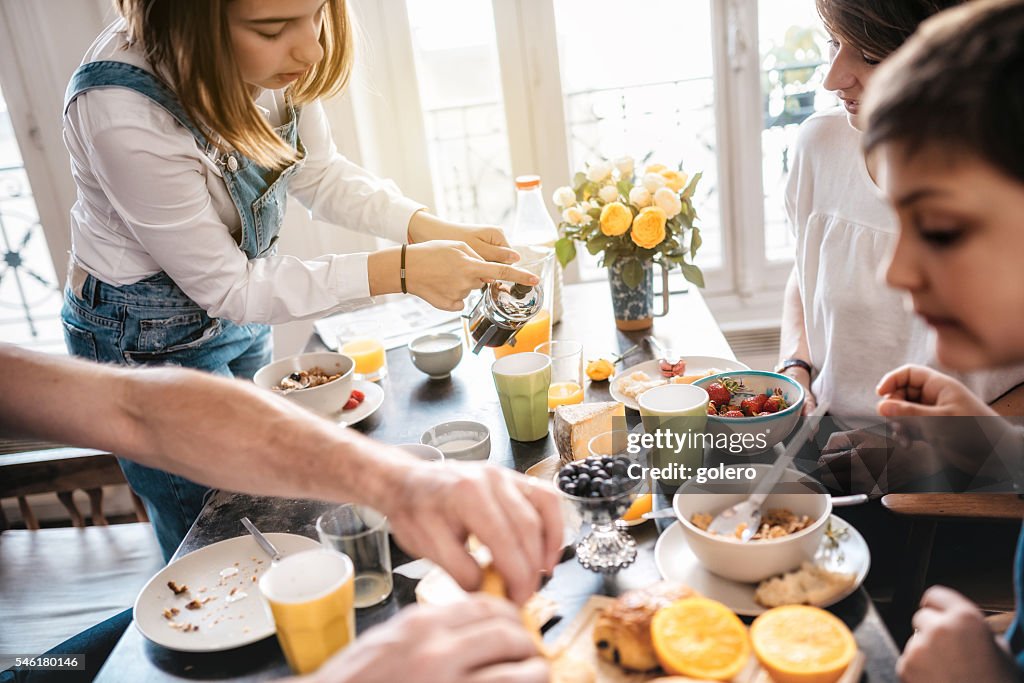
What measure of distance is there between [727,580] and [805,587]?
90 mm

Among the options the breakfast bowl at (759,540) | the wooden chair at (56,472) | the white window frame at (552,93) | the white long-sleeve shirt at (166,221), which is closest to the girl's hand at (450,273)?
the white long-sleeve shirt at (166,221)

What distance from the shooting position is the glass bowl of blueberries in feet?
3.32

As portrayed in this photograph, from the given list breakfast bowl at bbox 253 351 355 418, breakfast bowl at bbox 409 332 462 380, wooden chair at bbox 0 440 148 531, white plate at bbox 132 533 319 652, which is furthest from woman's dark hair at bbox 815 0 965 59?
wooden chair at bbox 0 440 148 531

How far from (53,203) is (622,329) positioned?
80.5 inches

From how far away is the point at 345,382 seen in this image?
62.5 inches

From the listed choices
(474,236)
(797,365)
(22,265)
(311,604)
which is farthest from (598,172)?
(22,265)

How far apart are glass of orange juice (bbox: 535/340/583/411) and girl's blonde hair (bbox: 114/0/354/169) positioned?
25.3 inches

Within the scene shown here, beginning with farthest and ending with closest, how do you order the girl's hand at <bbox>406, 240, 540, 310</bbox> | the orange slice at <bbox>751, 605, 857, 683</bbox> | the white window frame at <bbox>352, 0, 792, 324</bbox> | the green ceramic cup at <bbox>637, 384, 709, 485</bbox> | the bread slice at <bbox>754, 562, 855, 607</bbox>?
the white window frame at <bbox>352, 0, 792, 324</bbox> < the girl's hand at <bbox>406, 240, 540, 310</bbox> < the green ceramic cup at <bbox>637, 384, 709, 485</bbox> < the bread slice at <bbox>754, 562, 855, 607</bbox> < the orange slice at <bbox>751, 605, 857, 683</bbox>

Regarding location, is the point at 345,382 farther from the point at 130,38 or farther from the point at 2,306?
the point at 2,306

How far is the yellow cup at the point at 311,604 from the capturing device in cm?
85

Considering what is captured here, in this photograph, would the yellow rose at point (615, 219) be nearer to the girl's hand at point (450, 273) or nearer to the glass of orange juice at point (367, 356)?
the girl's hand at point (450, 273)

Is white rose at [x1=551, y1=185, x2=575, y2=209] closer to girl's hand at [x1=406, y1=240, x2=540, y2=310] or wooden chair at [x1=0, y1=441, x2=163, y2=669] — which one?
girl's hand at [x1=406, y1=240, x2=540, y2=310]

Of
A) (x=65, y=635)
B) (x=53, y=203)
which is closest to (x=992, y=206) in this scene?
(x=65, y=635)

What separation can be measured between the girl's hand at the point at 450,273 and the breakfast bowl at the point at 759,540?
0.55 metres
